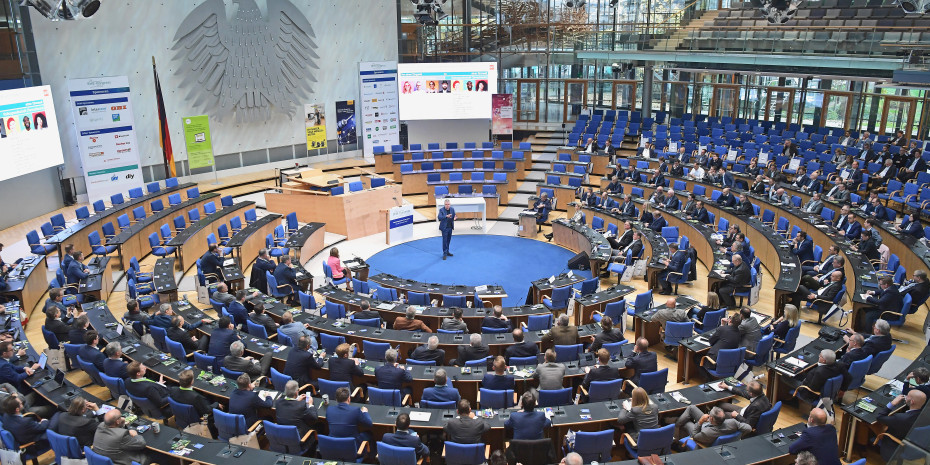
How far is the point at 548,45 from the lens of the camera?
28.7 meters

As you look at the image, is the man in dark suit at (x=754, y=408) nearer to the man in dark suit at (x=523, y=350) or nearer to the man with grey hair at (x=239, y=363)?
the man in dark suit at (x=523, y=350)

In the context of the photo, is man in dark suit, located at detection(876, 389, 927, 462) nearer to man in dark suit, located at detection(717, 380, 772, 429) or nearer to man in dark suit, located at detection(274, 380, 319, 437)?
man in dark suit, located at detection(717, 380, 772, 429)

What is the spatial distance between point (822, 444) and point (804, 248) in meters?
8.32

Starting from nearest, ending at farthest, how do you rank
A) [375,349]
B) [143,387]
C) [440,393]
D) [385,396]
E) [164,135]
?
[440,393] < [143,387] < [385,396] < [375,349] < [164,135]

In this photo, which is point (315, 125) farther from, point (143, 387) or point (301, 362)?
point (143, 387)

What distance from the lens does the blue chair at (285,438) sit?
7.17 m

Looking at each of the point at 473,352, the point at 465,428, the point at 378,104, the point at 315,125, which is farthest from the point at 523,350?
the point at 378,104

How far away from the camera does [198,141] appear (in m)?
21.2

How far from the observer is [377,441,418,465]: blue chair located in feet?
22.0

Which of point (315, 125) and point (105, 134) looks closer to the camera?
point (105, 134)

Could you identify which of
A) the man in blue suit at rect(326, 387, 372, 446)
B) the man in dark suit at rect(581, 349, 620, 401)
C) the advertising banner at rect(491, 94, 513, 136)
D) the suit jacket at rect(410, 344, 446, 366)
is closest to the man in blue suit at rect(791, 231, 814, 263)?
the man in dark suit at rect(581, 349, 620, 401)

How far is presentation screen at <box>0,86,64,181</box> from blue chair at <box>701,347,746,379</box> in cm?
1641

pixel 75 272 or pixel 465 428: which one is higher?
pixel 75 272

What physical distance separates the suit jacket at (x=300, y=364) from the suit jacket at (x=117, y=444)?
2.29 meters
